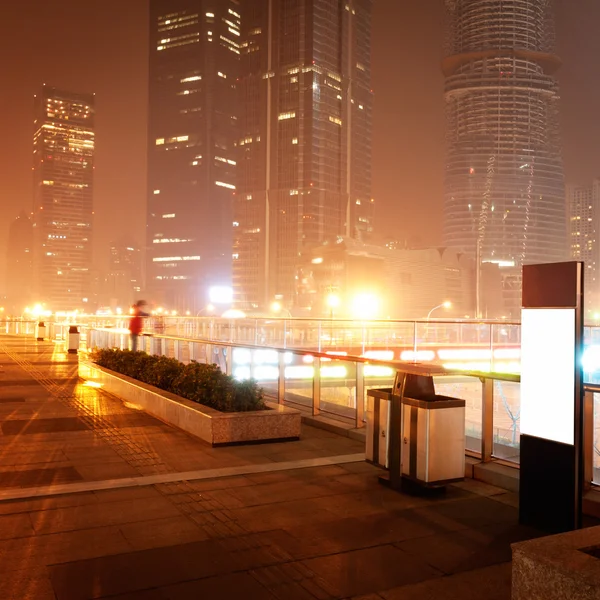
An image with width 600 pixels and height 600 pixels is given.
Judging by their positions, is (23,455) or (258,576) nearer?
(258,576)

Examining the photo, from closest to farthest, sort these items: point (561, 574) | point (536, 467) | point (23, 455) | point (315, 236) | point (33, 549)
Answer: point (561, 574) → point (33, 549) → point (536, 467) → point (23, 455) → point (315, 236)

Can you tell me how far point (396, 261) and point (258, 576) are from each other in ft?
450

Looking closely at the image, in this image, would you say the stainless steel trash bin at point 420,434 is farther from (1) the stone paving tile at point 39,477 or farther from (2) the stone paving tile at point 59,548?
(1) the stone paving tile at point 39,477

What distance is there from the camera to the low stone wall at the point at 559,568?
8.80 feet

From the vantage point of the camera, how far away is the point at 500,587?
13.6ft

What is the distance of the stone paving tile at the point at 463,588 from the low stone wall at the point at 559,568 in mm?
1101

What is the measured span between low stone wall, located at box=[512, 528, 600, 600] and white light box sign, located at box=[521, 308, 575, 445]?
1888mm

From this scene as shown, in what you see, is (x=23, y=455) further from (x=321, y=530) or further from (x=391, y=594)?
(x=391, y=594)

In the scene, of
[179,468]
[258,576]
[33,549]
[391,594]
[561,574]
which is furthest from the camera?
[179,468]

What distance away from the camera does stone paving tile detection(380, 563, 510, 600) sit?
13.0 feet

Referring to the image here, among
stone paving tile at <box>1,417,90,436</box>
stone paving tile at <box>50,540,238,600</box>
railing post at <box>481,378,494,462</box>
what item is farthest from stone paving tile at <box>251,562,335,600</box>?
stone paving tile at <box>1,417,90,436</box>

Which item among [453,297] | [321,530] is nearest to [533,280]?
[321,530]

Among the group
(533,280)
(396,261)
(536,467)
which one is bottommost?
(536,467)

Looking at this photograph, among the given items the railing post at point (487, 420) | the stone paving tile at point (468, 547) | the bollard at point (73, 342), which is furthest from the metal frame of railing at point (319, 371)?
the bollard at point (73, 342)
